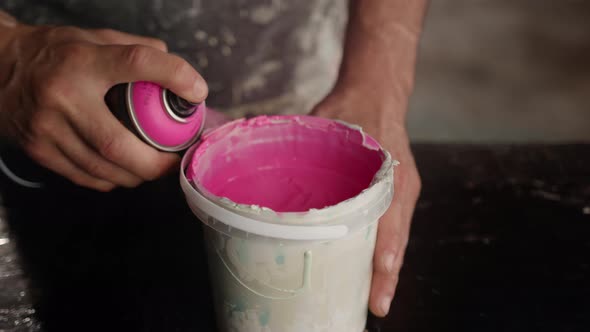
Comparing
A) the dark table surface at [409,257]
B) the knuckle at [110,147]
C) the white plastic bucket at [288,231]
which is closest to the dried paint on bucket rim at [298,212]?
the white plastic bucket at [288,231]

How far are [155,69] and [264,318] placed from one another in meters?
0.38

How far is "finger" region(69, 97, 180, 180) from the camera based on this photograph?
80 centimetres

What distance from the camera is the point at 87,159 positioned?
900 mm

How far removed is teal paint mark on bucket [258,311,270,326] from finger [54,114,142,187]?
333 mm

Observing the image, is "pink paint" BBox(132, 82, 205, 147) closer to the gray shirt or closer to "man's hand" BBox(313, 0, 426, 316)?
"man's hand" BBox(313, 0, 426, 316)

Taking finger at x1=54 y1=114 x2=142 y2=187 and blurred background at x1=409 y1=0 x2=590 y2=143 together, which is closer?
finger at x1=54 y1=114 x2=142 y2=187

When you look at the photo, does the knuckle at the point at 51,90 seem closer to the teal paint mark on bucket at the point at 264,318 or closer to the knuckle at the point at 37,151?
the knuckle at the point at 37,151

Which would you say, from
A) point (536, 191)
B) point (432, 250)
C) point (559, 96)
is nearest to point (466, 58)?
point (559, 96)

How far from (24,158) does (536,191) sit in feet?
3.60

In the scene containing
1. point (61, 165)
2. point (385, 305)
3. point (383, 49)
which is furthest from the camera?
point (383, 49)

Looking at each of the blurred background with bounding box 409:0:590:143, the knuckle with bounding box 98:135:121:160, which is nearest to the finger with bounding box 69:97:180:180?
the knuckle with bounding box 98:135:121:160

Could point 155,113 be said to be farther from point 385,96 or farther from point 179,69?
point 385,96

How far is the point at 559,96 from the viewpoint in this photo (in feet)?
10.9

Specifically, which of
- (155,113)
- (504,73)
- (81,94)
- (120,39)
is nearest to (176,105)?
(155,113)
